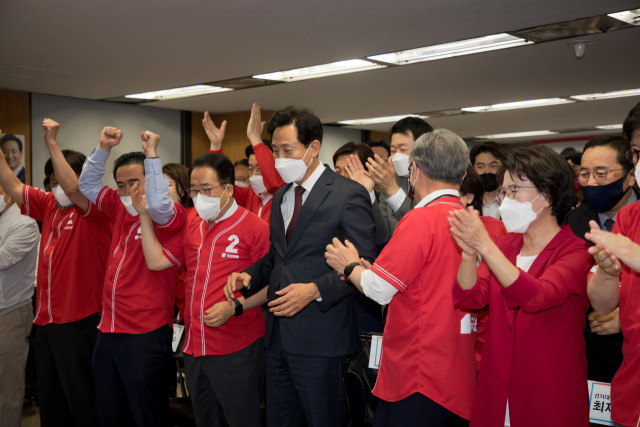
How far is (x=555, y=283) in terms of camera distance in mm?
1783

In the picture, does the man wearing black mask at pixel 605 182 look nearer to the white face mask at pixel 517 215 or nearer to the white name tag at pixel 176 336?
the white face mask at pixel 517 215

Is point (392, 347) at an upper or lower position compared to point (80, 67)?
lower

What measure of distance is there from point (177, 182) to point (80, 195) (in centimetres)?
60

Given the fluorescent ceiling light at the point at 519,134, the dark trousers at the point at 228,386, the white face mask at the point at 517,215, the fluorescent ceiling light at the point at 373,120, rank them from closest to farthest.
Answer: the white face mask at the point at 517,215, the dark trousers at the point at 228,386, the fluorescent ceiling light at the point at 373,120, the fluorescent ceiling light at the point at 519,134

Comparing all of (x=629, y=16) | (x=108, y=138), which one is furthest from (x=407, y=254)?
(x=629, y=16)

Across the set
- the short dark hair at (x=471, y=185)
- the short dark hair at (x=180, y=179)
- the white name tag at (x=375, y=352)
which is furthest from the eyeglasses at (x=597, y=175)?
the short dark hair at (x=180, y=179)

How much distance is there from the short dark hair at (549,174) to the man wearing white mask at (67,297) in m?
2.53

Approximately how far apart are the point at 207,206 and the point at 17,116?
257 inches

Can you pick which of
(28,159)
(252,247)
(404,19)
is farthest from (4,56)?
(252,247)

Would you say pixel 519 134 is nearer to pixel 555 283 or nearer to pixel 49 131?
pixel 49 131

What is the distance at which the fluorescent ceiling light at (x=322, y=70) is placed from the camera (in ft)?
22.0

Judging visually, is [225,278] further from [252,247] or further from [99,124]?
[99,124]

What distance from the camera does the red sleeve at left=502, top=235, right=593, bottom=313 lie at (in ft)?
5.72

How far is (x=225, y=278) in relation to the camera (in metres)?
2.89
